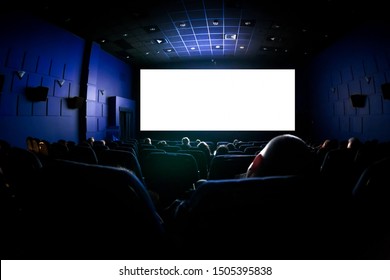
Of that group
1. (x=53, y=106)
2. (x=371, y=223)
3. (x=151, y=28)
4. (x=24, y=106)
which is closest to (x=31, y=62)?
(x=24, y=106)

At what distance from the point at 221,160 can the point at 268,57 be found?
10.8m

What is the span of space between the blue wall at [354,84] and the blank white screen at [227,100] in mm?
1382

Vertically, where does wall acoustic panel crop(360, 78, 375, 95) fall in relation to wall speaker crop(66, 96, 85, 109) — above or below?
above

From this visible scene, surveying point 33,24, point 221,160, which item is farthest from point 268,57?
point 221,160

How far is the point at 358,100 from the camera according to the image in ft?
27.1

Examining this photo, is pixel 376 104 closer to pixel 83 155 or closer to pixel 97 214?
pixel 83 155

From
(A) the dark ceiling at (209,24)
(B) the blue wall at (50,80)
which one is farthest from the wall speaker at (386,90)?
(B) the blue wall at (50,80)

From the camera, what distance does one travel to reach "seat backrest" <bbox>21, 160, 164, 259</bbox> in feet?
3.57

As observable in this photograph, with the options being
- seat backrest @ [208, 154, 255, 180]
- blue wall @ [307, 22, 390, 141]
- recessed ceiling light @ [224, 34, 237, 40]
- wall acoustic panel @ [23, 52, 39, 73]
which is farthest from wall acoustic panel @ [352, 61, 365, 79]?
wall acoustic panel @ [23, 52, 39, 73]

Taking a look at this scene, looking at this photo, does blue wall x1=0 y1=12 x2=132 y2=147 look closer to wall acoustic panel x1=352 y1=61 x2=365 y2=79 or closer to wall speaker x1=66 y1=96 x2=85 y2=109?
wall speaker x1=66 y1=96 x2=85 y2=109

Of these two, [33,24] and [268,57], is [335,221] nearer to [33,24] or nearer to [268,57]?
[33,24]

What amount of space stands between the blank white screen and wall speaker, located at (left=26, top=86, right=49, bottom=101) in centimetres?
595

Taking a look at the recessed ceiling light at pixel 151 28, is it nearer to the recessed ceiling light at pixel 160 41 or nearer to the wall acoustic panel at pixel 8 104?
the recessed ceiling light at pixel 160 41

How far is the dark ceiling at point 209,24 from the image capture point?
6.97 meters
